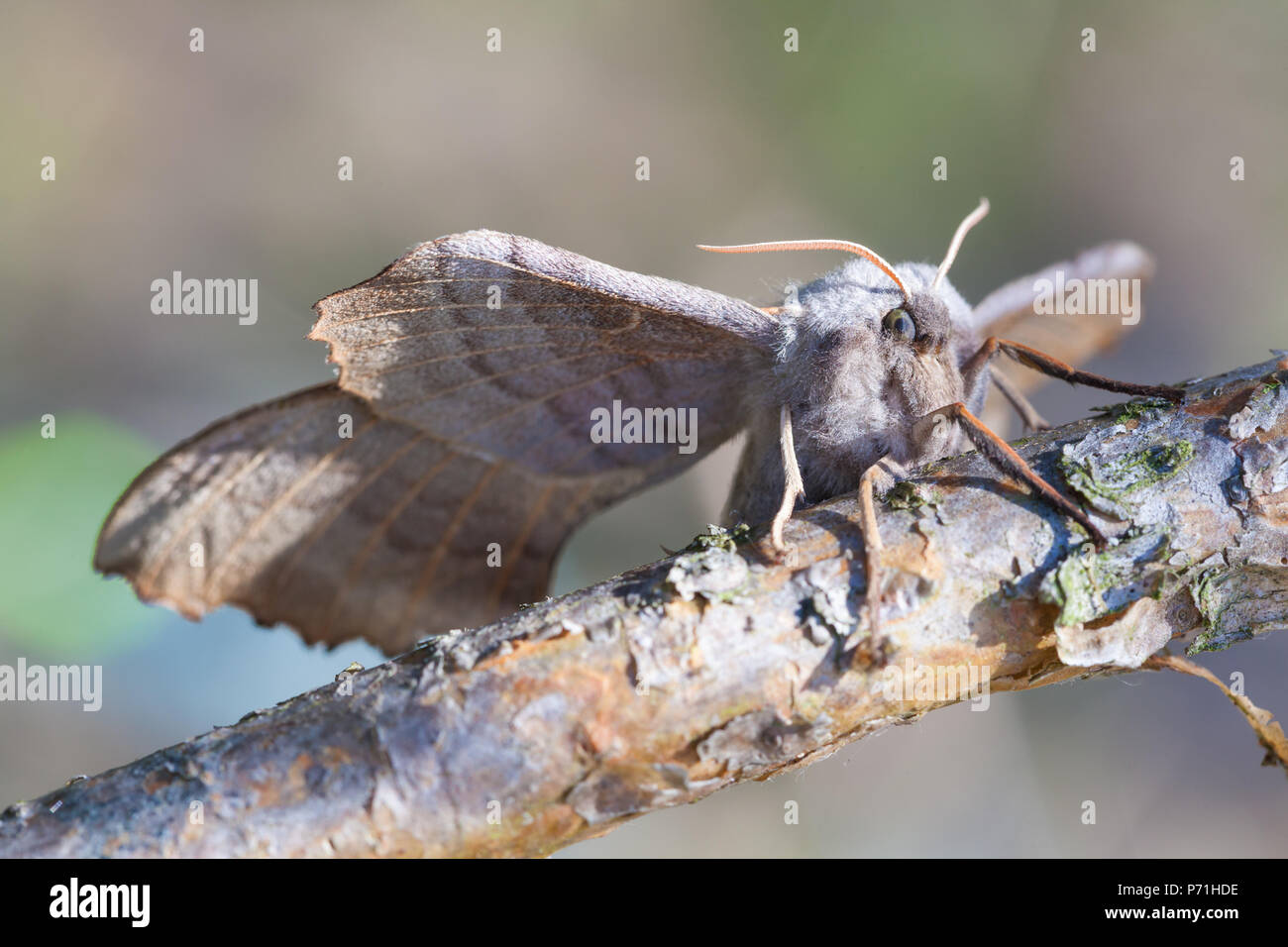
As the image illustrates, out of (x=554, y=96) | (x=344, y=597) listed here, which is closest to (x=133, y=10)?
(x=554, y=96)

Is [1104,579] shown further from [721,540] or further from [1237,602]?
[721,540]

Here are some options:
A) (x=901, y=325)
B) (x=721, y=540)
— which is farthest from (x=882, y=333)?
(x=721, y=540)

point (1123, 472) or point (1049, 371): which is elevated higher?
point (1049, 371)

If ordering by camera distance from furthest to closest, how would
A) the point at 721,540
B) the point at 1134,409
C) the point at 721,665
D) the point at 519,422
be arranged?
the point at 519,422 < the point at 1134,409 < the point at 721,540 < the point at 721,665

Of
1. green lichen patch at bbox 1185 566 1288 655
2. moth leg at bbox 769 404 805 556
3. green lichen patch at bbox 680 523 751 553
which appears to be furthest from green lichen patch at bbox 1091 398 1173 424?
green lichen patch at bbox 680 523 751 553

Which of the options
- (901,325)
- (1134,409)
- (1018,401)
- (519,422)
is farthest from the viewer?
(519,422)

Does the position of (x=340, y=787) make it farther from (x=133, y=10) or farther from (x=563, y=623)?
(x=133, y=10)

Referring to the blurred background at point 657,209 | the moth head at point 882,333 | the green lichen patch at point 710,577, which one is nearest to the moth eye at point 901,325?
the moth head at point 882,333
